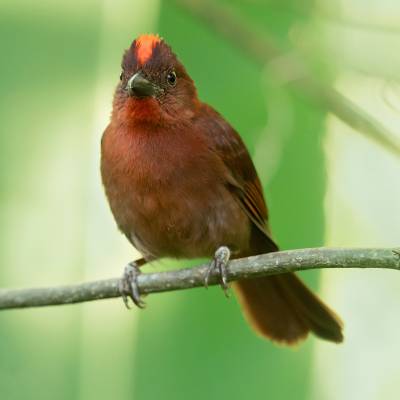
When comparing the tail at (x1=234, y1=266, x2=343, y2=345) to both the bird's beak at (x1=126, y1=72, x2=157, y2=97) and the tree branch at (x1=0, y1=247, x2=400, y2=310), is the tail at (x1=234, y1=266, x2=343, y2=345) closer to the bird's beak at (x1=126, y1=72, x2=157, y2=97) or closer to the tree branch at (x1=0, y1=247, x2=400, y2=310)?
the tree branch at (x1=0, y1=247, x2=400, y2=310)

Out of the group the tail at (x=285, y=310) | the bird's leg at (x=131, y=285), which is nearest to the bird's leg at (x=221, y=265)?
the bird's leg at (x=131, y=285)

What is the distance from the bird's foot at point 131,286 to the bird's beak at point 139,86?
0.78 m

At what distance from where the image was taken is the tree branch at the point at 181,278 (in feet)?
10.3

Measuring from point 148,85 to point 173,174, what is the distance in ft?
1.26

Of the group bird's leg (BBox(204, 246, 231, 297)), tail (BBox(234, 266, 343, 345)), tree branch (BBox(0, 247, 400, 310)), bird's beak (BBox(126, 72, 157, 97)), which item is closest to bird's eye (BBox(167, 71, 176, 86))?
bird's beak (BBox(126, 72, 157, 97))

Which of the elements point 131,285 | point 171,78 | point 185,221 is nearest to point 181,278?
point 185,221

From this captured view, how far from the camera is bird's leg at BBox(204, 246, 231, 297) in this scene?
3.83m

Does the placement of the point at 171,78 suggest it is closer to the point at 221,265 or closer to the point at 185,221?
the point at 185,221

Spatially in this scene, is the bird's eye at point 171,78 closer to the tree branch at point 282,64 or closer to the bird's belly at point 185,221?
the bird's belly at point 185,221

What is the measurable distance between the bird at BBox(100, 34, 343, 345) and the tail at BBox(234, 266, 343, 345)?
1 centimetres

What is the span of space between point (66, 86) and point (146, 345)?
1.46 meters

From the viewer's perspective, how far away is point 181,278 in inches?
144

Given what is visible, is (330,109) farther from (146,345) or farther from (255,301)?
(146,345)

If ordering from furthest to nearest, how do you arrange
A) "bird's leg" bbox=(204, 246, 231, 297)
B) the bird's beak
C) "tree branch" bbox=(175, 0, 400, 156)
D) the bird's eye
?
"tree branch" bbox=(175, 0, 400, 156) < the bird's eye < the bird's beak < "bird's leg" bbox=(204, 246, 231, 297)
